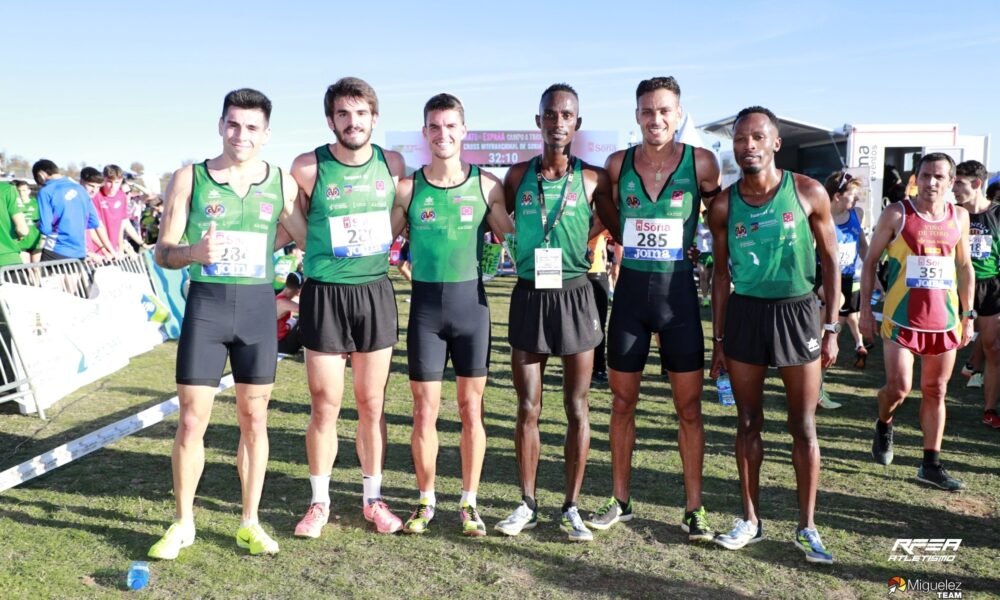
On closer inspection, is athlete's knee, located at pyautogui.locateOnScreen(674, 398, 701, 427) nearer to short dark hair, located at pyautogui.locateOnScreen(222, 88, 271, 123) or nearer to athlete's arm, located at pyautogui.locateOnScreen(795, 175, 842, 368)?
athlete's arm, located at pyautogui.locateOnScreen(795, 175, 842, 368)

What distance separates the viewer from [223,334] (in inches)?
150

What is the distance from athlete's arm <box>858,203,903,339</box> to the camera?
497 cm

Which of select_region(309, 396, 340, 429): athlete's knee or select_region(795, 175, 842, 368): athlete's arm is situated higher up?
select_region(795, 175, 842, 368): athlete's arm

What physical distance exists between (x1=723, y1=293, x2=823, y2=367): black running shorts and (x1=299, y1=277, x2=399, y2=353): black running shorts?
1811 millimetres

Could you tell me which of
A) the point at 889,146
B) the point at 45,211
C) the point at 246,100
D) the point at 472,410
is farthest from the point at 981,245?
the point at 889,146

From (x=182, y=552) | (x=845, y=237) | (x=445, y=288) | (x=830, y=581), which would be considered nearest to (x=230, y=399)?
(x=182, y=552)

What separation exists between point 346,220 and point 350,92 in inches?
25.1

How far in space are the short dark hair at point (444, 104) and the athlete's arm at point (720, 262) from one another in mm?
1379

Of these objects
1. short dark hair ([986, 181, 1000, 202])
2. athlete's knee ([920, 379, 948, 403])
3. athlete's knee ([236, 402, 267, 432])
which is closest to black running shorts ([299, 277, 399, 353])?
athlete's knee ([236, 402, 267, 432])

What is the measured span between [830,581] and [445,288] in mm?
2288

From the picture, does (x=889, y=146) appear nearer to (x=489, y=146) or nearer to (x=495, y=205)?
(x=495, y=205)

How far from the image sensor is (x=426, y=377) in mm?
4137

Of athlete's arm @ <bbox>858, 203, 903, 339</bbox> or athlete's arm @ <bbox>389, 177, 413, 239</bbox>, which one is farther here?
athlete's arm @ <bbox>858, 203, 903, 339</bbox>

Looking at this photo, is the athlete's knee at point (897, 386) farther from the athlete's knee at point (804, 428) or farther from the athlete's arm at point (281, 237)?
the athlete's arm at point (281, 237)
